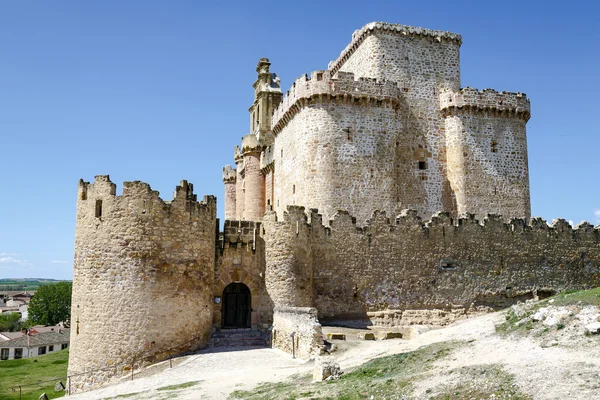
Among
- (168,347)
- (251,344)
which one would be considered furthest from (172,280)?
(251,344)

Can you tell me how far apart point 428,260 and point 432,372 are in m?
11.3

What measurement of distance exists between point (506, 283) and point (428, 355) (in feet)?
39.0

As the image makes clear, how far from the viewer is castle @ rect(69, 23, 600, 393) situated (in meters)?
17.6

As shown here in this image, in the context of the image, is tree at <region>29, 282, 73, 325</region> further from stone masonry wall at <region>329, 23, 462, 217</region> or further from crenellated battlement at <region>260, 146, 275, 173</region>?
stone masonry wall at <region>329, 23, 462, 217</region>

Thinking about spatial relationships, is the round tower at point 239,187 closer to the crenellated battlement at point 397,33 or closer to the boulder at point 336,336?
the crenellated battlement at point 397,33

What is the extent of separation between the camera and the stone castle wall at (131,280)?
17.2 meters

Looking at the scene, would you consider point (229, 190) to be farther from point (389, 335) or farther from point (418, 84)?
point (389, 335)

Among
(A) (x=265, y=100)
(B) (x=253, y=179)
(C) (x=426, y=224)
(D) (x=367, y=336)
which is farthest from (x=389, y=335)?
(A) (x=265, y=100)

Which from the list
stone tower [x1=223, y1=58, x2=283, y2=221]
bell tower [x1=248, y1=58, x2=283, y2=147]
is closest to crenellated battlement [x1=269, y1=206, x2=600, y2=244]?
stone tower [x1=223, y1=58, x2=283, y2=221]

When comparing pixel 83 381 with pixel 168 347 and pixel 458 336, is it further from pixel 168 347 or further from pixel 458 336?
pixel 458 336

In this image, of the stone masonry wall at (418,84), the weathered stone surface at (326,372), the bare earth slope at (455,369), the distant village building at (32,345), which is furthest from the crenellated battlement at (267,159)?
the distant village building at (32,345)

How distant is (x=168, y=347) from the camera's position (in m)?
17.4

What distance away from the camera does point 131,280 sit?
17.4 meters

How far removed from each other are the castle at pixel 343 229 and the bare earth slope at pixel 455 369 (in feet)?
4.75
